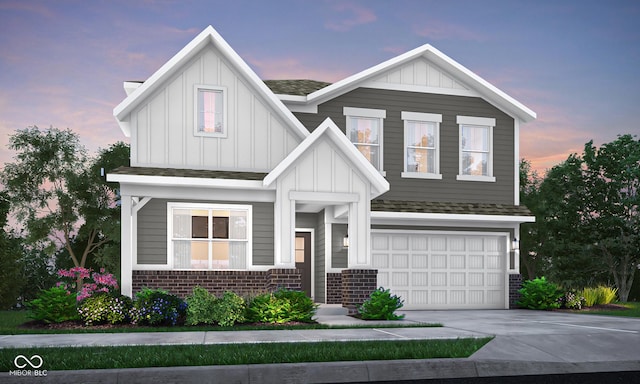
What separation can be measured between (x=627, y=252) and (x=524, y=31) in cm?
1266

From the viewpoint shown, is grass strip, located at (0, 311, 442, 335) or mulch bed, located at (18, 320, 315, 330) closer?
grass strip, located at (0, 311, 442, 335)

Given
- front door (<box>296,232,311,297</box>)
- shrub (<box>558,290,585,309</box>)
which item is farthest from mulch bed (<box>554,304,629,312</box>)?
front door (<box>296,232,311,297</box>)

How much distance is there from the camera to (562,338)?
12.0 meters

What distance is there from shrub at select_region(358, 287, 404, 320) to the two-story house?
2.23ft

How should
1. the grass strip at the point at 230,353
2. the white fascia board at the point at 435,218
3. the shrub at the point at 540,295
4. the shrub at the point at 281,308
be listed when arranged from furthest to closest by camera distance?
the shrub at the point at 540,295 → the white fascia board at the point at 435,218 → the shrub at the point at 281,308 → the grass strip at the point at 230,353

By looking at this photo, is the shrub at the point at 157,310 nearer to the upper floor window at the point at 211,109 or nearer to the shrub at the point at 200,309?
the shrub at the point at 200,309

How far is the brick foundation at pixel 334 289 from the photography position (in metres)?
20.3

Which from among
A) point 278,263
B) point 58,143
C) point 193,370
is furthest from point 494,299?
point 58,143

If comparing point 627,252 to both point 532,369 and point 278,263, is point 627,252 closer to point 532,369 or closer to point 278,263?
point 278,263

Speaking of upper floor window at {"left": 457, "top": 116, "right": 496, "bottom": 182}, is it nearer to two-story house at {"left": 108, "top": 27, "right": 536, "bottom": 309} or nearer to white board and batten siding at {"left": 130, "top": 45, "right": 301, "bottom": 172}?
two-story house at {"left": 108, "top": 27, "right": 536, "bottom": 309}

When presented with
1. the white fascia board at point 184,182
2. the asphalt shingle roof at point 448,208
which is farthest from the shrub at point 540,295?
the white fascia board at point 184,182

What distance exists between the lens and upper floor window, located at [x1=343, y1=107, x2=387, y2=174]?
21812 millimetres

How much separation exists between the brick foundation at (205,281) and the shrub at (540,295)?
8.57 m

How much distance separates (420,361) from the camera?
9242 millimetres
